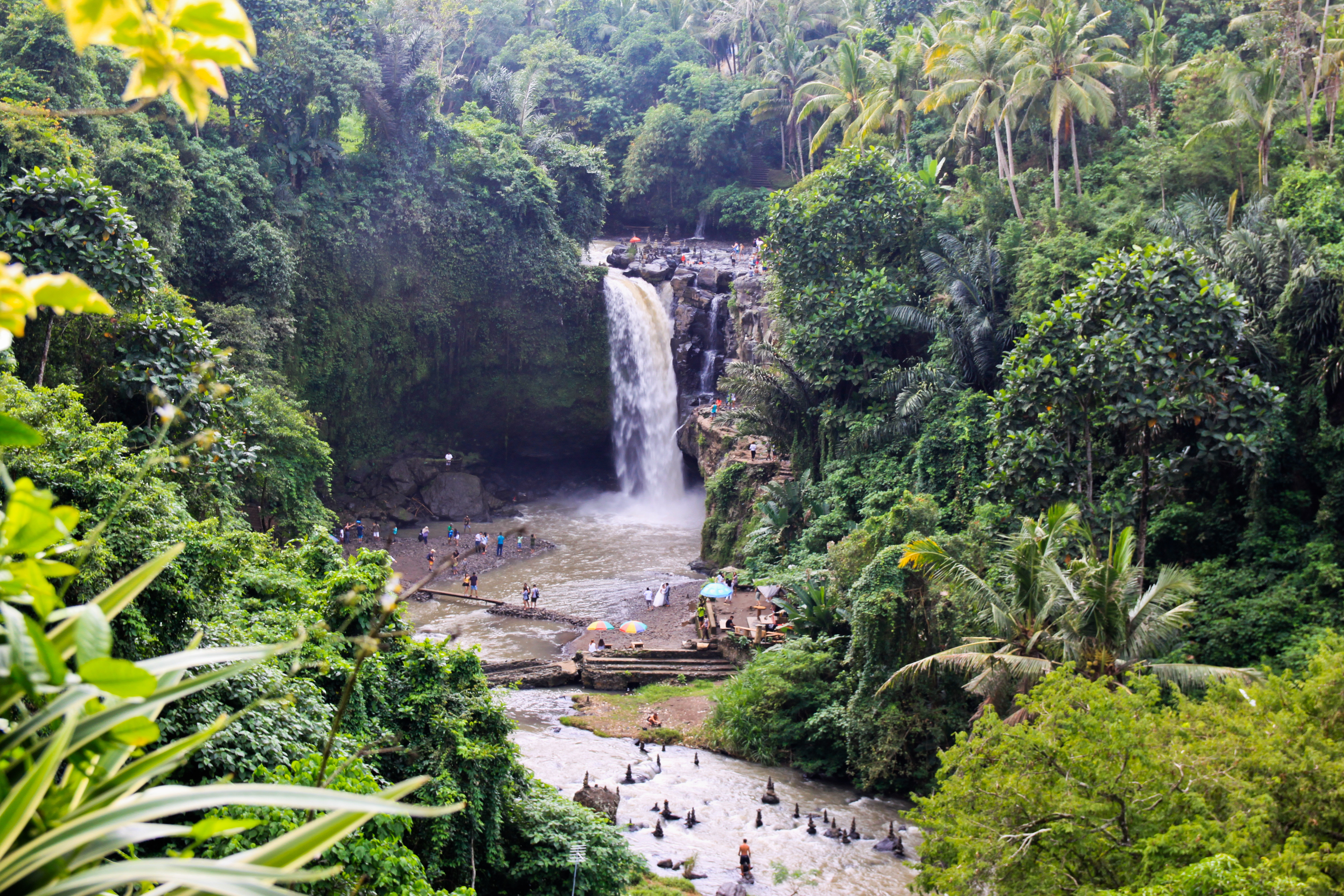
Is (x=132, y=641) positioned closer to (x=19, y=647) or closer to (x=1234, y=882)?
(x=19, y=647)

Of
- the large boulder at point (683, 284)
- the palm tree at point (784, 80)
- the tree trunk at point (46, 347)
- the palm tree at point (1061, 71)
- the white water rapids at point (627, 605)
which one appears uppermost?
the palm tree at point (784, 80)

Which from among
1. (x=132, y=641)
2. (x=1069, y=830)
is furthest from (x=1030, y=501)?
(x=132, y=641)

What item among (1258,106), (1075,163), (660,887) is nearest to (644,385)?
(1075,163)

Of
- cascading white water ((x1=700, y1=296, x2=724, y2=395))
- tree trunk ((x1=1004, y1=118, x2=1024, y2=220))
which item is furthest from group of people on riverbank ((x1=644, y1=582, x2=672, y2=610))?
tree trunk ((x1=1004, y1=118, x2=1024, y2=220))

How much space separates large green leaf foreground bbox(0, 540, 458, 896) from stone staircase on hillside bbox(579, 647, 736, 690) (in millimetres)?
19798

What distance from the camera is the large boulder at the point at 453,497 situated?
111ft

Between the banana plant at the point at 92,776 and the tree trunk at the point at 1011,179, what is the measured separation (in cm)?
2524

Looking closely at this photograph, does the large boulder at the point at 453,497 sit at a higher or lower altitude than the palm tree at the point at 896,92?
lower

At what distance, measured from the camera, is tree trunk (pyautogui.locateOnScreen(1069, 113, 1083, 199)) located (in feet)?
82.3

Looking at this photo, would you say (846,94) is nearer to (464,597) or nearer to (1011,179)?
(1011,179)

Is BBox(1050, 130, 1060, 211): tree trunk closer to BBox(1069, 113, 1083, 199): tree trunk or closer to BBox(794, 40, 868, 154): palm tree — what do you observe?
BBox(1069, 113, 1083, 199): tree trunk

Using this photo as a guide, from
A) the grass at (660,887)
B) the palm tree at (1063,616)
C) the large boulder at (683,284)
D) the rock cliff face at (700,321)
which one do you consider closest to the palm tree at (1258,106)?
the palm tree at (1063,616)

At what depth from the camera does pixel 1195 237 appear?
719 inches

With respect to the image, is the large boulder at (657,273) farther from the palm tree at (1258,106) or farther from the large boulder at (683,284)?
the palm tree at (1258,106)
